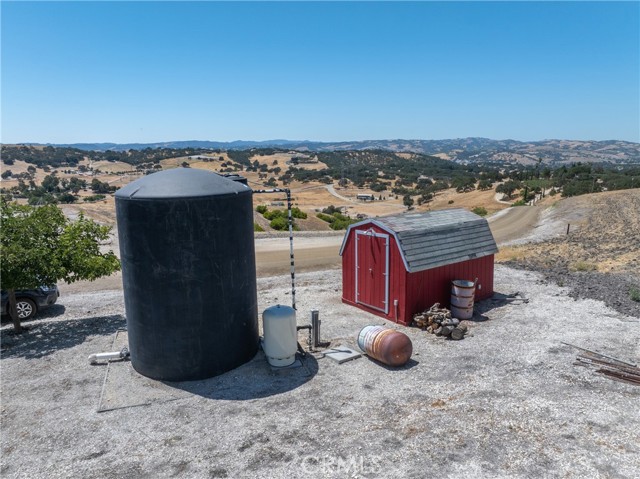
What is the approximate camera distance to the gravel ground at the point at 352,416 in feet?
21.7

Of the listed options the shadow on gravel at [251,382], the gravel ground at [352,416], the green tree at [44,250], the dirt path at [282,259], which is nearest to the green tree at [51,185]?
the dirt path at [282,259]

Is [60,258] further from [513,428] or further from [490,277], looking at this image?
[490,277]

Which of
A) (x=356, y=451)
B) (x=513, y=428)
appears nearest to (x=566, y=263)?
(x=513, y=428)

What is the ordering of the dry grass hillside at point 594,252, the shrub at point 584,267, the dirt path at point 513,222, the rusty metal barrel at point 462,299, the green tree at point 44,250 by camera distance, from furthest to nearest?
1. the dirt path at point 513,222
2. the shrub at point 584,267
3. the dry grass hillside at point 594,252
4. the rusty metal barrel at point 462,299
5. the green tree at point 44,250

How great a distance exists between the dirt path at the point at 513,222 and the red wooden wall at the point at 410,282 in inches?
601

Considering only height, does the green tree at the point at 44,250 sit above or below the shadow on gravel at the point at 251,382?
above

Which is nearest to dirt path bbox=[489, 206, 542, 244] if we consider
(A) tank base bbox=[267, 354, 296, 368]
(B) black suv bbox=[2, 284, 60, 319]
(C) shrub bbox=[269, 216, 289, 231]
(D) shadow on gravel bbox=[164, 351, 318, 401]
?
(C) shrub bbox=[269, 216, 289, 231]

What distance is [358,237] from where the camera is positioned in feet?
44.3

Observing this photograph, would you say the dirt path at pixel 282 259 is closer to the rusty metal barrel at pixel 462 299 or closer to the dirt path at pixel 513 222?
the rusty metal barrel at pixel 462 299

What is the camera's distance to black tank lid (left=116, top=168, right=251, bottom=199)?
862cm

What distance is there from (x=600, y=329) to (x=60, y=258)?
1408 cm

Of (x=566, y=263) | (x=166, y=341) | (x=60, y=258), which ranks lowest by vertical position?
(x=566, y=263)

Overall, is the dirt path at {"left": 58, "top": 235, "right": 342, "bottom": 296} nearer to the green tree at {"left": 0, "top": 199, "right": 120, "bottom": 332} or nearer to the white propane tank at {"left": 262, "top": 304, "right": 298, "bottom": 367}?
the green tree at {"left": 0, "top": 199, "right": 120, "bottom": 332}

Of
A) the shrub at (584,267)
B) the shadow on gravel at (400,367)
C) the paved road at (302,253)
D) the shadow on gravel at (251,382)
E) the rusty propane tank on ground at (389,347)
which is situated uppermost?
the rusty propane tank on ground at (389,347)
